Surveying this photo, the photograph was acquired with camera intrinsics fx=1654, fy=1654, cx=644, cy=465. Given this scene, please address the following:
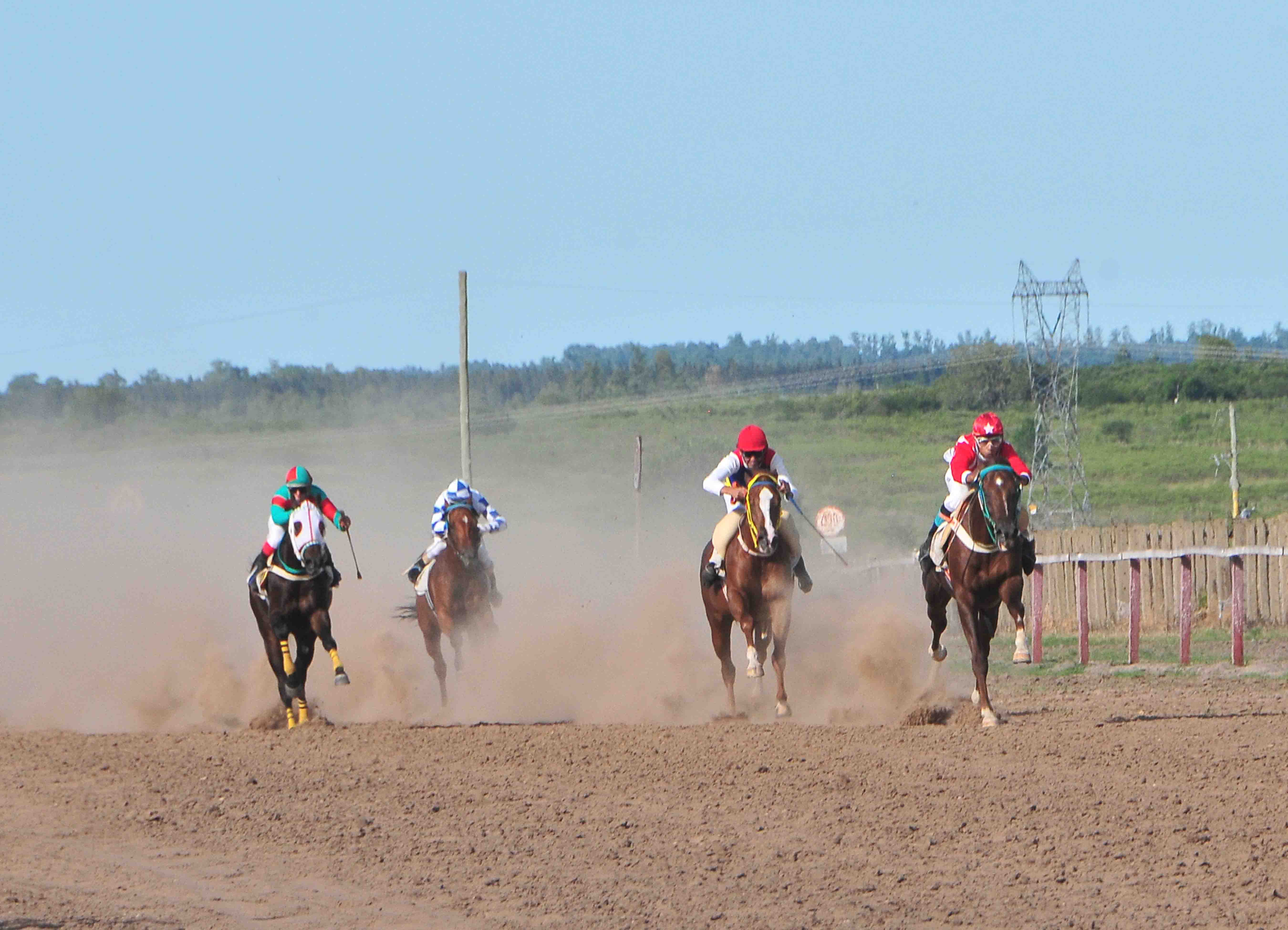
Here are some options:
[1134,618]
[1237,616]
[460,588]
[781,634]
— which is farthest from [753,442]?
[1134,618]

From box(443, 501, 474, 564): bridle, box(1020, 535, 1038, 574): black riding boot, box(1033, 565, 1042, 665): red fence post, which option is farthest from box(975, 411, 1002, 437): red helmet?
box(1033, 565, 1042, 665): red fence post

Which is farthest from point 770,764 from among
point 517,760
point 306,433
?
point 306,433

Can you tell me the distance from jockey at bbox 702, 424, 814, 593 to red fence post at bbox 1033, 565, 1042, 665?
6.89 m

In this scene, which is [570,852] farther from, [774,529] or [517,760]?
[774,529]

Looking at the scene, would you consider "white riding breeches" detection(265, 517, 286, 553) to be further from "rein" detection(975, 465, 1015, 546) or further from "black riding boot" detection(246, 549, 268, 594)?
"rein" detection(975, 465, 1015, 546)

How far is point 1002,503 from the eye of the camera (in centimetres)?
1414

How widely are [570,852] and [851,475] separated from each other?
161ft

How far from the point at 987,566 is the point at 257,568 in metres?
7.01

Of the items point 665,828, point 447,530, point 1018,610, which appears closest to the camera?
point 665,828

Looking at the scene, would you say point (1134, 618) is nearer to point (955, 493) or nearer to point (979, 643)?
point (955, 493)

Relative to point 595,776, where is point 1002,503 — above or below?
above

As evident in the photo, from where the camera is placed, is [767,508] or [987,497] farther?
[767,508]

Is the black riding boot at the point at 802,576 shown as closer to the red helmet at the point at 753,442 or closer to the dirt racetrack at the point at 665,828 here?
the red helmet at the point at 753,442

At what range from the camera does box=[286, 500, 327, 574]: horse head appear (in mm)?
15641
